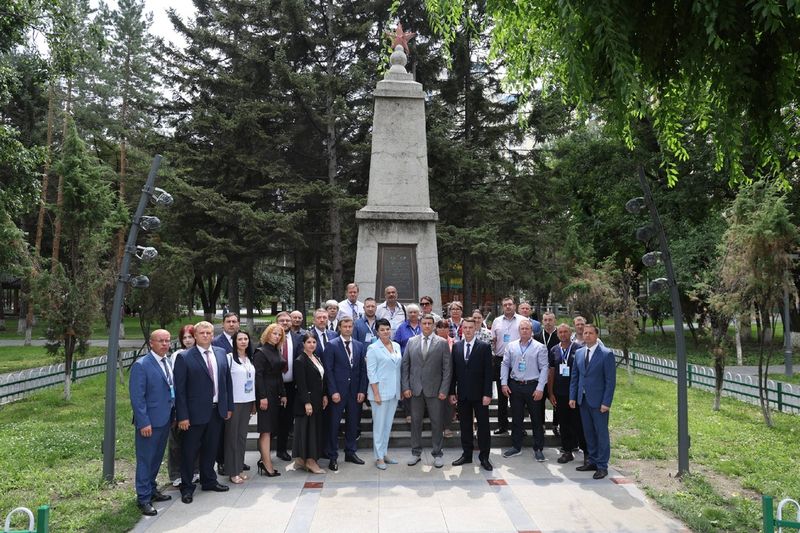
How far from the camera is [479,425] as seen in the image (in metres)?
6.90

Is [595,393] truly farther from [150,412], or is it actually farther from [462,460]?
[150,412]

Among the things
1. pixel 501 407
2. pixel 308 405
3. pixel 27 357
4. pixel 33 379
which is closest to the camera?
pixel 308 405

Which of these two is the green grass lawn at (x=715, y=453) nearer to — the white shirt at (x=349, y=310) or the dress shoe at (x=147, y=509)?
the white shirt at (x=349, y=310)

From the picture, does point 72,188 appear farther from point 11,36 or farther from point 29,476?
point 29,476

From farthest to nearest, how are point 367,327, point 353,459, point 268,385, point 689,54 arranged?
point 367,327 → point 353,459 → point 268,385 → point 689,54

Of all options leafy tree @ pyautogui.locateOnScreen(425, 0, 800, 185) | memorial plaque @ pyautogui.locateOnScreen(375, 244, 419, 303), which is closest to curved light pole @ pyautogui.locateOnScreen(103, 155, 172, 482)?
leafy tree @ pyautogui.locateOnScreen(425, 0, 800, 185)

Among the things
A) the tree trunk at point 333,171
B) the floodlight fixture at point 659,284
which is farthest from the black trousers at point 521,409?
the tree trunk at point 333,171

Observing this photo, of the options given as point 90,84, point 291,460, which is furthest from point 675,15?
point 90,84

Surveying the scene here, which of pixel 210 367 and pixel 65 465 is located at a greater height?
pixel 210 367

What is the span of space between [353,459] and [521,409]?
225 cm

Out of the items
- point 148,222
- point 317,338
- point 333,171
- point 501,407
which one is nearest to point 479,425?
point 501,407

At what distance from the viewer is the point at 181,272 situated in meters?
18.7

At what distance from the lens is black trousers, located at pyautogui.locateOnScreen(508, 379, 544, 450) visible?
7223mm

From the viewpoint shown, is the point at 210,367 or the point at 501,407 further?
the point at 501,407
